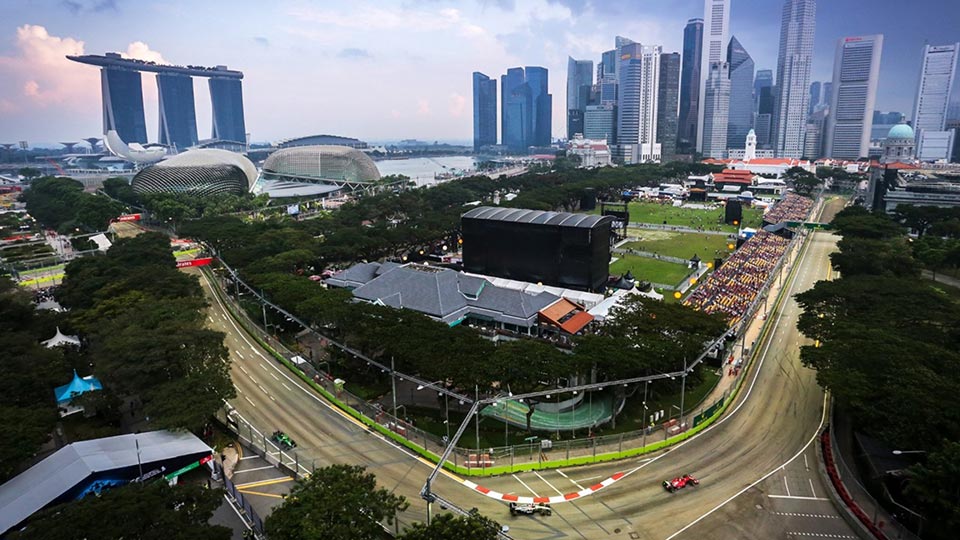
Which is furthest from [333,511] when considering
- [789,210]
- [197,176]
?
[197,176]

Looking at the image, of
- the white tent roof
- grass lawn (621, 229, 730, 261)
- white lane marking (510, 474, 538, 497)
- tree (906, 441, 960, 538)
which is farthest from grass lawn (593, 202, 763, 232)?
the white tent roof

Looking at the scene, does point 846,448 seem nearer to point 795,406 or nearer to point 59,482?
point 795,406

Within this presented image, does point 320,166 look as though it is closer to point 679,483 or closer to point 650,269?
point 650,269

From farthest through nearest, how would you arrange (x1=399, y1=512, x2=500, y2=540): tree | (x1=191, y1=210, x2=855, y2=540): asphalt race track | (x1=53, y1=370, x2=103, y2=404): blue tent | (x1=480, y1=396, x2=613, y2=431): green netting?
(x1=480, y1=396, x2=613, y2=431): green netting, (x1=53, y1=370, x2=103, y2=404): blue tent, (x1=191, y1=210, x2=855, y2=540): asphalt race track, (x1=399, y1=512, x2=500, y2=540): tree

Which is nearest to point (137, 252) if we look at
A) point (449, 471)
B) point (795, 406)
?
point (449, 471)

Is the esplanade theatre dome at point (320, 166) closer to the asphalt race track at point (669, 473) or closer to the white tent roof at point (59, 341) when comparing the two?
the white tent roof at point (59, 341)

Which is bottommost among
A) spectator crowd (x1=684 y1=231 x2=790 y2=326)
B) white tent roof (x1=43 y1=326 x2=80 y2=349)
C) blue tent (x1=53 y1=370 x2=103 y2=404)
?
blue tent (x1=53 y1=370 x2=103 y2=404)

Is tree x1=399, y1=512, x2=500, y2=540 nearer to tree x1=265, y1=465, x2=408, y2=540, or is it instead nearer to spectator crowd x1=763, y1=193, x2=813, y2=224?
tree x1=265, y1=465, x2=408, y2=540
